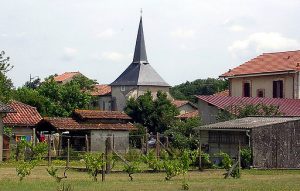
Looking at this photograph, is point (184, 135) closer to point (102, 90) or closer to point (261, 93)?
point (261, 93)

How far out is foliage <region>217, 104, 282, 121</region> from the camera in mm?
54028

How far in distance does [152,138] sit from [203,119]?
34.9 feet

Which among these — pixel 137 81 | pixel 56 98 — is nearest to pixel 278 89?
pixel 56 98

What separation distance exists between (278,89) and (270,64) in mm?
3663

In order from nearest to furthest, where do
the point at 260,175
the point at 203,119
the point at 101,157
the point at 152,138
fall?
the point at 101,157, the point at 260,175, the point at 203,119, the point at 152,138

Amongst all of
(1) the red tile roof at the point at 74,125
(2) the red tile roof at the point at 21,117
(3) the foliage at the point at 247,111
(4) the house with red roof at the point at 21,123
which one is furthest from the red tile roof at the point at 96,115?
(3) the foliage at the point at 247,111

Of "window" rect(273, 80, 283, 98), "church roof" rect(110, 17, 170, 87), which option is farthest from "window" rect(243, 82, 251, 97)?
"church roof" rect(110, 17, 170, 87)

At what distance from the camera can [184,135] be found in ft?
→ 181

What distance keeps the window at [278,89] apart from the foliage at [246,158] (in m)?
26.7

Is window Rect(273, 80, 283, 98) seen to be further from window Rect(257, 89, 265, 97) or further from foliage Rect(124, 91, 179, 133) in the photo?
foliage Rect(124, 91, 179, 133)

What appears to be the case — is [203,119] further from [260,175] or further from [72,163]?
[260,175]

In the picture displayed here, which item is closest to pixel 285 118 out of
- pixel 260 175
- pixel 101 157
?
pixel 260 175

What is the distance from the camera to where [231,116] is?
54.7 meters

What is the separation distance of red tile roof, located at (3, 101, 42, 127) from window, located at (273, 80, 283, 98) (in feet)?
73.9
